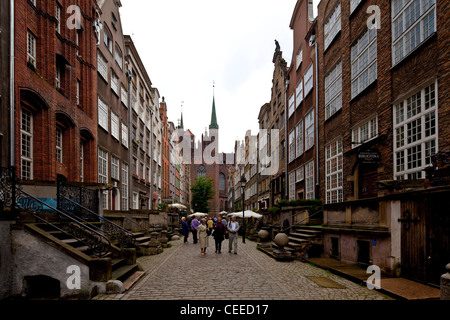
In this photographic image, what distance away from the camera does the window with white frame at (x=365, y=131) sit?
13.4 metres

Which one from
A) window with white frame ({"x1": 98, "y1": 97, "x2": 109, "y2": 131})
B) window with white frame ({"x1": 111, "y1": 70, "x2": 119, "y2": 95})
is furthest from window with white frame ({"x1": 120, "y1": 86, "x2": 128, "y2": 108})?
window with white frame ({"x1": 98, "y1": 97, "x2": 109, "y2": 131})

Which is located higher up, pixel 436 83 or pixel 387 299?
pixel 436 83

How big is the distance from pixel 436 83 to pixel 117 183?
20344mm

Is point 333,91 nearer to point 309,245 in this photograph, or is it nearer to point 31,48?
point 309,245

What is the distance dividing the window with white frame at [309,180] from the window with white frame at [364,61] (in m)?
6.91

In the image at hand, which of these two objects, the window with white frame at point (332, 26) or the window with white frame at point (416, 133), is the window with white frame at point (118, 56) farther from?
the window with white frame at point (416, 133)

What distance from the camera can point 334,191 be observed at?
17.6 m

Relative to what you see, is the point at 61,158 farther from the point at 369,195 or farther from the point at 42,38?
the point at 369,195

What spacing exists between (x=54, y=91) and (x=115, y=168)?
9814 mm

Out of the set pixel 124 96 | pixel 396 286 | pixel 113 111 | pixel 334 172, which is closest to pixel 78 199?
pixel 396 286

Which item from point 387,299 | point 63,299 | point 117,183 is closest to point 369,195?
point 387,299

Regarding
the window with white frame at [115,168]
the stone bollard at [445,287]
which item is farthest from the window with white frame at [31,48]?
the stone bollard at [445,287]

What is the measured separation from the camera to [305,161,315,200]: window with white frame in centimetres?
2103

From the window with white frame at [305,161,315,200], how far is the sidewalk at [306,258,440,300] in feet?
37.2
